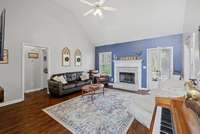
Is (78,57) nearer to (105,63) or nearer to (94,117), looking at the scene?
(105,63)

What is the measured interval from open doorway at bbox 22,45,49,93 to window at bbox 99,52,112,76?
3.45 metres

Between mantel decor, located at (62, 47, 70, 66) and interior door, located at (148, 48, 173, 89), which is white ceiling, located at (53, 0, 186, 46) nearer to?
interior door, located at (148, 48, 173, 89)

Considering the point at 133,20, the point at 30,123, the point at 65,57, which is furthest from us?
the point at 65,57

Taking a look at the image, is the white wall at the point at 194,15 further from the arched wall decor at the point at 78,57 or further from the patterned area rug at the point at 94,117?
the arched wall decor at the point at 78,57

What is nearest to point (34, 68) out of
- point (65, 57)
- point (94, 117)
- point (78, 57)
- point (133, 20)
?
point (65, 57)

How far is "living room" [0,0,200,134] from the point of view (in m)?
2.62

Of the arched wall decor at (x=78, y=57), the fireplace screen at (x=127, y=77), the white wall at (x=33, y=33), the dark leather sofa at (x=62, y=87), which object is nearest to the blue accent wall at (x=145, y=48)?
the fireplace screen at (x=127, y=77)

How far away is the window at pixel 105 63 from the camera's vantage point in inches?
293

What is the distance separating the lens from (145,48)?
5.99 m

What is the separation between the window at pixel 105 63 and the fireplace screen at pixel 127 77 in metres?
0.82

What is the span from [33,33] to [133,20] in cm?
433

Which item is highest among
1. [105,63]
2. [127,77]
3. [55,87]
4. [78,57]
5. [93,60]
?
[78,57]

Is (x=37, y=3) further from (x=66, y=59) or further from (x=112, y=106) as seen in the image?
(x=112, y=106)

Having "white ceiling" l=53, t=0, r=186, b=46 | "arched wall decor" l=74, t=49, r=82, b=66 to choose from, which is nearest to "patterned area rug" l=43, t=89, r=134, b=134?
"arched wall decor" l=74, t=49, r=82, b=66
